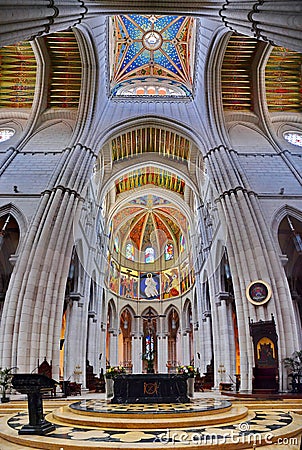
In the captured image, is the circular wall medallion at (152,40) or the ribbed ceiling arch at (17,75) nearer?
the ribbed ceiling arch at (17,75)

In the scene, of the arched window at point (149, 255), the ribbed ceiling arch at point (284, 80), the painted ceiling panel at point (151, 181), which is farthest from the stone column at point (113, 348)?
the ribbed ceiling arch at point (284, 80)

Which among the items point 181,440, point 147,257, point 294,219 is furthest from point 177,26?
point 181,440

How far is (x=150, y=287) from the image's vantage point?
1439 inches

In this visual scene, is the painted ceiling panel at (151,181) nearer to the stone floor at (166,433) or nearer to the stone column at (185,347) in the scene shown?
the stone column at (185,347)

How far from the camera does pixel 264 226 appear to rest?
16891 millimetres

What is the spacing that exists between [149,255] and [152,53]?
1979cm

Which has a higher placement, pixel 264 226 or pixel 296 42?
pixel 296 42

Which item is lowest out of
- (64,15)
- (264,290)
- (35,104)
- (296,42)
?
(264,290)

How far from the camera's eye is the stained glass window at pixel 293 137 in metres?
22.4

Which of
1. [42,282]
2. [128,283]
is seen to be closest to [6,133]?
[42,282]

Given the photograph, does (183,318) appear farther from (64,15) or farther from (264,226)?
(64,15)

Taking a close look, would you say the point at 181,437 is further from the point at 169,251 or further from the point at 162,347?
the point at 169,251

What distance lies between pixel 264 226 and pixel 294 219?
243 cm

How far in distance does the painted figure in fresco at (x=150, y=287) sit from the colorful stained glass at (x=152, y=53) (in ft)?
60.0
